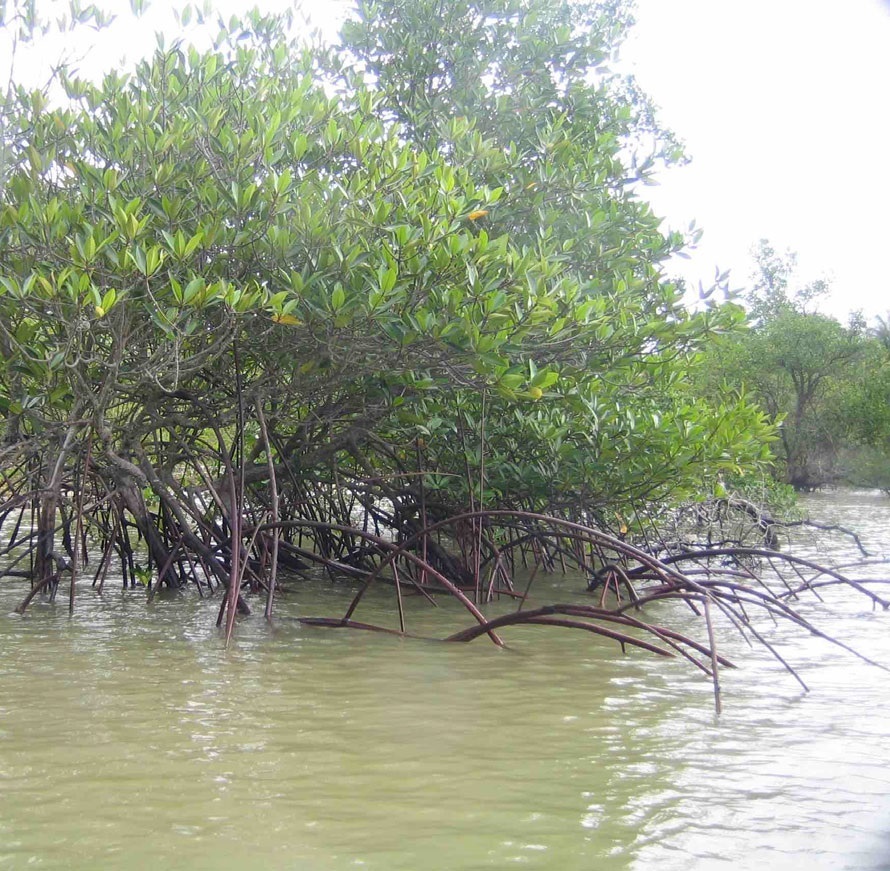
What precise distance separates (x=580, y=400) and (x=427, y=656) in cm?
187

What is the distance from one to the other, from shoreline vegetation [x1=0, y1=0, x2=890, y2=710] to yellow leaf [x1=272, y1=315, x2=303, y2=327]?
0.04 ft

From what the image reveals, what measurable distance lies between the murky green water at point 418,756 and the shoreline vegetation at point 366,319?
37 centimetres

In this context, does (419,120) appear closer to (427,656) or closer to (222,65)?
(222,65)

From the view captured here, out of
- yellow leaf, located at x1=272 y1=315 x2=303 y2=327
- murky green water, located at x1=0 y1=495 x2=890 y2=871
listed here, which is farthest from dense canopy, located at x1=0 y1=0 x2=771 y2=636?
murky green water, located at x1=0 y1=495 x2=890 y2=871

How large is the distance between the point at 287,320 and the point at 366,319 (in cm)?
35

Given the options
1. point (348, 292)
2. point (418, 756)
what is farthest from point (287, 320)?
point (418, 756)

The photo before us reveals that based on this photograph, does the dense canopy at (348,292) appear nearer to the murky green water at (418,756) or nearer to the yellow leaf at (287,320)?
the yellow leaf at (287,320)

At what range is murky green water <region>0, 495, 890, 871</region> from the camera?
2309mm

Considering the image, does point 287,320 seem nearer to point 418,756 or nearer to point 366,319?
point 366,319

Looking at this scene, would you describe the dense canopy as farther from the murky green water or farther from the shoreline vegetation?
the murky green water

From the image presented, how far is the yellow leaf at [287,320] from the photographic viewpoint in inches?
168

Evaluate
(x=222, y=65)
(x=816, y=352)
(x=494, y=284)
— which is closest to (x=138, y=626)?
(x=494, y=284)

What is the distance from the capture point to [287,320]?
170 inches

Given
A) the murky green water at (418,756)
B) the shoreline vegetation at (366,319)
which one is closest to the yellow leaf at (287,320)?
the shoreline vegetation at (366,319)
